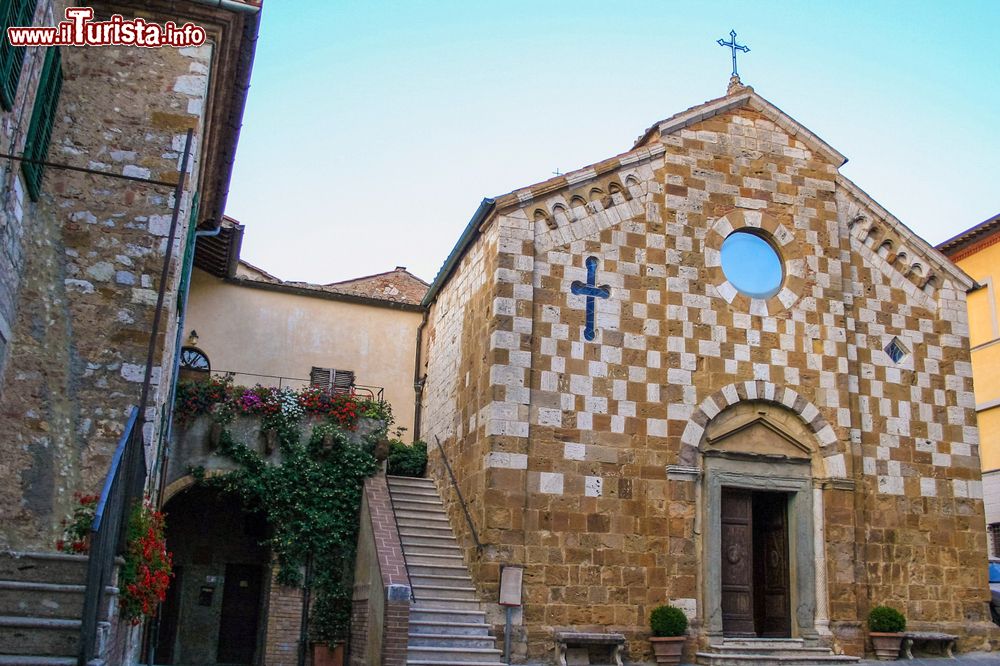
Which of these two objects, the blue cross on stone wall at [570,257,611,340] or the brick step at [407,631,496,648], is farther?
the blue cross on stone wall at [570,257,611,340]

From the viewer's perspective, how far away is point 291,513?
46.0ft

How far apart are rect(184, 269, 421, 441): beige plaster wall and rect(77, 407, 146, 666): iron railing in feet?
34.9

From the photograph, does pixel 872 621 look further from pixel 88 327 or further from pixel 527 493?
pixel 88 327

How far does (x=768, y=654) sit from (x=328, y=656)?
20.7 ft

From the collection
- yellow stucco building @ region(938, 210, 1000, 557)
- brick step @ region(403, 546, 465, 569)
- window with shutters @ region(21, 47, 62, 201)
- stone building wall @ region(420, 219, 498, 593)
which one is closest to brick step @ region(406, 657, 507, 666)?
stone building wall @ region(420, 219, 498, 593)

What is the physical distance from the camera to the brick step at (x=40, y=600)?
266 inches

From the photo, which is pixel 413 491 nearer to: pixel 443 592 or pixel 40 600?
pixel 443 592

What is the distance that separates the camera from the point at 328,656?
13.4m

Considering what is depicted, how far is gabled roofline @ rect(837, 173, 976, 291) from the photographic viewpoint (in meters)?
15.9

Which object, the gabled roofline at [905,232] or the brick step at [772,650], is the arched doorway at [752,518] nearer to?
the brick step at [772,650]

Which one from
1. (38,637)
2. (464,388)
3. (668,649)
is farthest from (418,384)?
(38,637)

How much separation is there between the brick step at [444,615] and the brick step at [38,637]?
20.2ft

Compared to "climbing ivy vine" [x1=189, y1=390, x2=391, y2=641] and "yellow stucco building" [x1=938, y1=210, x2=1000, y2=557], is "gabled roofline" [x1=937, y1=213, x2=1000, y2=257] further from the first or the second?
"climbing ivy vine" [x1=189, y1=390, x2=391, y2=641]

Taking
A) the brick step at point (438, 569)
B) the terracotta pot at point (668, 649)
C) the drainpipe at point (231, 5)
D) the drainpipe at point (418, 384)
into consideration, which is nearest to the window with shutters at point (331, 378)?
the drainpipe at point (418, 384)
